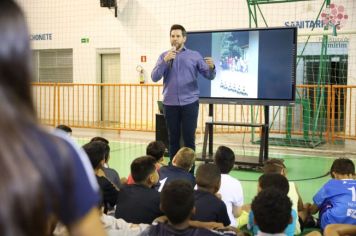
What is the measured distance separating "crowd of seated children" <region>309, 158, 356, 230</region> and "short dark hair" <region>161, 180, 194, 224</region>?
140 centimetres

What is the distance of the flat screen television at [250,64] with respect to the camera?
18.7 feet

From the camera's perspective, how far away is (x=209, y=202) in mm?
2732

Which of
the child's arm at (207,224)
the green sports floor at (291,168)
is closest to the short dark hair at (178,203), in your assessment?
the child's arm at (207,224)

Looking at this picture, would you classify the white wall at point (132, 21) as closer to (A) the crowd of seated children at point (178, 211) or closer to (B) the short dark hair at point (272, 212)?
(B) the short dark hair at point (272, 212)

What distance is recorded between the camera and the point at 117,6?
11.7m

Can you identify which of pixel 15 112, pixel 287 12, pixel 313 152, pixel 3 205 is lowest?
pixel 313 152

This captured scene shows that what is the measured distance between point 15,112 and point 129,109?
35.1ft

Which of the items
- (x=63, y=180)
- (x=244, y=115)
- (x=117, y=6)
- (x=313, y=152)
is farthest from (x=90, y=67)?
(x=63, y=180)

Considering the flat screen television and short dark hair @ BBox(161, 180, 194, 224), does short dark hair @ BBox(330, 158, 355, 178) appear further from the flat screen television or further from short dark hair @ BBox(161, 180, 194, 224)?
the flat screen television

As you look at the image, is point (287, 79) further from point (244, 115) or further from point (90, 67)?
point (90, 67)

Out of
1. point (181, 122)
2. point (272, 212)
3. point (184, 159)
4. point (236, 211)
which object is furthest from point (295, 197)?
point (181, 122)

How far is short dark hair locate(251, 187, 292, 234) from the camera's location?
2260mm

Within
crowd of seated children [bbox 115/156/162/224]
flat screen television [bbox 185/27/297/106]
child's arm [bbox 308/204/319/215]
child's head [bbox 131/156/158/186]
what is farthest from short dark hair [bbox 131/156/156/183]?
flat screen television [bbox 185/27/297/106]

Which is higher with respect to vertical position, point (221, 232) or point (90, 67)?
point (90, 67)
